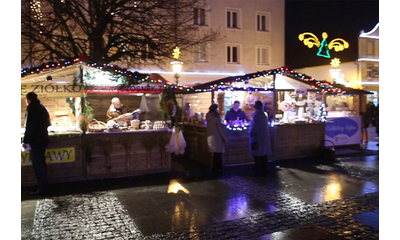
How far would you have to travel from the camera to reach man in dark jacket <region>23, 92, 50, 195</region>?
6.70 meters

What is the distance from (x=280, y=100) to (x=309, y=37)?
5.01 meters

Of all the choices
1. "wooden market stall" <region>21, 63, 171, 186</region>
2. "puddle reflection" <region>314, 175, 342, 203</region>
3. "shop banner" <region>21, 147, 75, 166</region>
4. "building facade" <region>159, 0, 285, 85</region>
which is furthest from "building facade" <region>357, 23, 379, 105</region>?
"shop banner" <region>21, 147, 75, 166</region>

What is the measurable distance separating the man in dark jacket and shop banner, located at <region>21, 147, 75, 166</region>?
42 centimetres

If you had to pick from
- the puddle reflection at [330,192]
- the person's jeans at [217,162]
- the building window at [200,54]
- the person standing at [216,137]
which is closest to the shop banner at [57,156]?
the person standing at [216,137]

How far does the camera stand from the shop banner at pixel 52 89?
742 cm

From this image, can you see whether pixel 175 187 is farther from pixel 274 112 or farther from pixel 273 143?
pixel 274 112

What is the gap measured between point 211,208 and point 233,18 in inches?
787

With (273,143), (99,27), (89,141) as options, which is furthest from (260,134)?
(99,27)

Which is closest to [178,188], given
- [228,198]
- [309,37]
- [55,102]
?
[228,198]

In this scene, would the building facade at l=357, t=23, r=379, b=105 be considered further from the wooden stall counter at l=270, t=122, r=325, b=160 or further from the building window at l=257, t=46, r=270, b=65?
the wooden stall counter at l=270, t=122, r=325, b=160

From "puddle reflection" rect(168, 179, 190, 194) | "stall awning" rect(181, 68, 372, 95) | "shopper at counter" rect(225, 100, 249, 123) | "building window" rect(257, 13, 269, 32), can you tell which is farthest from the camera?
"building window" rect(257, 13, 269, 32)

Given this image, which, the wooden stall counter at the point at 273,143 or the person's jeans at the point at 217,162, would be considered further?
the wooden stall counter at the point at 273,143

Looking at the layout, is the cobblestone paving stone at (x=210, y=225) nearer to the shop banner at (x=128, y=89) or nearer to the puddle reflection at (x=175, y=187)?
the puddle reflection at (x=175, y=187)

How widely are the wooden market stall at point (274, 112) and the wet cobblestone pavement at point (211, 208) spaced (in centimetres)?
162
